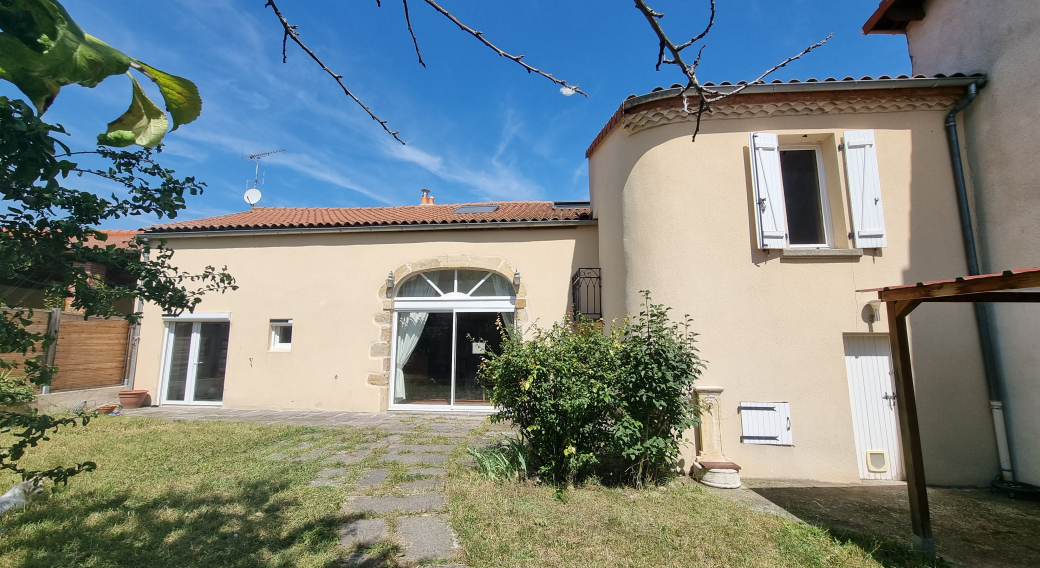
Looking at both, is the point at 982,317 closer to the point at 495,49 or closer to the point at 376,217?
the point at 495,49

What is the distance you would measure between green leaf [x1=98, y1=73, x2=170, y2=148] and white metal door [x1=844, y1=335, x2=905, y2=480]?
6572 millimetres

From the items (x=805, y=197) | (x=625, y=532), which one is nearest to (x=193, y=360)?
(x=625, y=532)

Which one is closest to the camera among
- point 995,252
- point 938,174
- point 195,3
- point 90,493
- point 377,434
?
point 195,3

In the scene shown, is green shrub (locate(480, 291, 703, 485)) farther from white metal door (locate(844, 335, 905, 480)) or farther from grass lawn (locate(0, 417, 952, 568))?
white metal door (locate(844, 335, 905, 480))

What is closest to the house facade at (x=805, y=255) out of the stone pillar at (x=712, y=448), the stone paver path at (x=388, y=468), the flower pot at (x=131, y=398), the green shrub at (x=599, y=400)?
the stone pillar at (x=712, y=448)

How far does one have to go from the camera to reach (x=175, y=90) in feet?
3.07

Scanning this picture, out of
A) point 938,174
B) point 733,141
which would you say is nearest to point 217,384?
point 733,141

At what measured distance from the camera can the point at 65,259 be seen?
5.21 ft

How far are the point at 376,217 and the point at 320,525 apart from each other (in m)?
7.97

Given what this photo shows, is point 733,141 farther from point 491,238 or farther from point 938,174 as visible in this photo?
point 491,238

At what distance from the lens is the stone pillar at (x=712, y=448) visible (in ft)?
16.0

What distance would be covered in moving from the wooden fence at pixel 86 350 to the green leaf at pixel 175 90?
940 centimetres

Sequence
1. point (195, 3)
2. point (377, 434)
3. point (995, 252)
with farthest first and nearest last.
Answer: point (377, 434)
point (995, 252)
point (195, 3)

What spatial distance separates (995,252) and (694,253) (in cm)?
335
